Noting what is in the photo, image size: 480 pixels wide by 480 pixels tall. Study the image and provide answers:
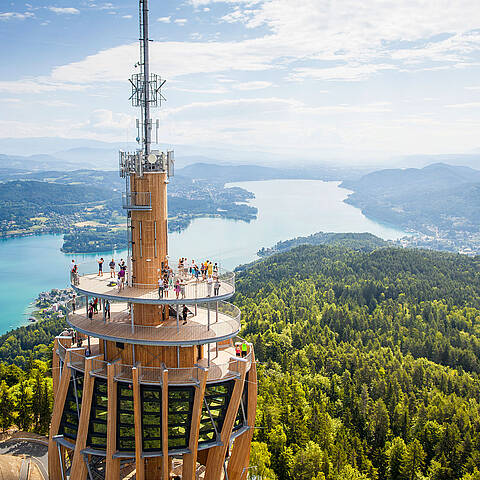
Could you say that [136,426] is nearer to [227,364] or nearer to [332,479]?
[227,364]

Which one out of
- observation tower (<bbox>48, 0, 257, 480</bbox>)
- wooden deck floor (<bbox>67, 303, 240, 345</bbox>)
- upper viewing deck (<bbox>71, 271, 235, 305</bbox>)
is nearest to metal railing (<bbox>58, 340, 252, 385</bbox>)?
observation tower (<bbox>48, 0, 257, 480</bbox>)

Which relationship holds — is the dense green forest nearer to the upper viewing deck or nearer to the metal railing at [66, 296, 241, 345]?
the metal railing at [66, 296, 241, 345]

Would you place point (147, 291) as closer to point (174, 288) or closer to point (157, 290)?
point (157, 290)

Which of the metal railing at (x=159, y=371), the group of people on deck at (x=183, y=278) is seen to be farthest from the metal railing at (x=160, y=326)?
the metal railing at (x=159, y=371)

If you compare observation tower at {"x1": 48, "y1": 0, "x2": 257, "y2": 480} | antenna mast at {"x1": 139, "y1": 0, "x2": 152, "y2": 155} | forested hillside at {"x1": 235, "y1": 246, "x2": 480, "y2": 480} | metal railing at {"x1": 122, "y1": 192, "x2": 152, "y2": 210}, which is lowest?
forested hillside at {"x1": 235, "y1": 246, "x2": 480, "y2": 480}

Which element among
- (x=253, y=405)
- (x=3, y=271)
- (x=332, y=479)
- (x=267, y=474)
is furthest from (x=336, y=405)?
(x=3, y=271)

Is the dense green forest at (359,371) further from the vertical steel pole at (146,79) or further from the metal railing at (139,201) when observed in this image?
the vertical steel pole at (146,79)

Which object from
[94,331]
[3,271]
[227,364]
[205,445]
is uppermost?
[94,331]
